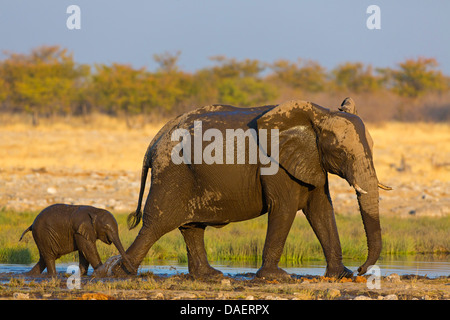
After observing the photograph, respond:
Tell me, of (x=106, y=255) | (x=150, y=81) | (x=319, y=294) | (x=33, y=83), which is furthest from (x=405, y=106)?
(x=319, y=294)

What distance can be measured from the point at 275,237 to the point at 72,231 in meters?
2.15

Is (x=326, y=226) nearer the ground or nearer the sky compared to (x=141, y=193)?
nearer the ground

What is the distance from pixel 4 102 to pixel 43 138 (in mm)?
13839

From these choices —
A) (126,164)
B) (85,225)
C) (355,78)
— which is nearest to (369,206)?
(85,225)

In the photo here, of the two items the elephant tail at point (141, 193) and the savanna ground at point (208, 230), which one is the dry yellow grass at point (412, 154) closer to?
the savanna ground at point (208, 230)

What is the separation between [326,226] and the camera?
29.8 ft

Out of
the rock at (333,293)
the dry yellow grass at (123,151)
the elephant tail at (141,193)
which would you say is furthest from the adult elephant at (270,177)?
the dry yellow grass at (123,151)

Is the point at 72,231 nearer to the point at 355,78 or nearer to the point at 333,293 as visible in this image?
the point at 333,293

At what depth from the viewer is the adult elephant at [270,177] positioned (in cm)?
853

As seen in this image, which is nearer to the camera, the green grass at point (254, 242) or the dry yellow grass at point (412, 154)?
the green grass at point (254, 242)

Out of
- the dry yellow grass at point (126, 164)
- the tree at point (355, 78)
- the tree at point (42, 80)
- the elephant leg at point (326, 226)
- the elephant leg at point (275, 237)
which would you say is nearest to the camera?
the elephant leg at point (275, 237)

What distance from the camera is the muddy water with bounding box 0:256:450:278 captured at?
10.0 metres

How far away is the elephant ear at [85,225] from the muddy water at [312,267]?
0.87 meters
